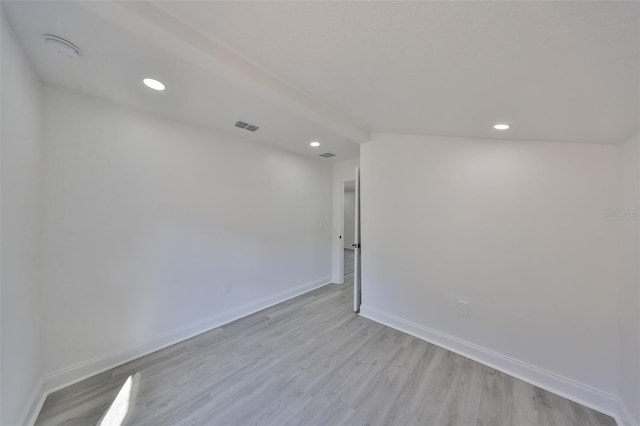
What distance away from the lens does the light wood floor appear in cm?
164

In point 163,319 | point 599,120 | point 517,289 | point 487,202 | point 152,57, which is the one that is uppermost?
point 152,57

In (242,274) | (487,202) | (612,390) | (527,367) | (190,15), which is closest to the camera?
(190,15)

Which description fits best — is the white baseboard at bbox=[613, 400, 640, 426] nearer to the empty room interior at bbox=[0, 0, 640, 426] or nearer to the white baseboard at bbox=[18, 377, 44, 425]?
the empty room interior at bbox=[0, 0, 640, 426]

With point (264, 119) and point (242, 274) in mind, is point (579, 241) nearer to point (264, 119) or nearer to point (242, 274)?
point (264, 119)

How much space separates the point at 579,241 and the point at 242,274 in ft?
11.3

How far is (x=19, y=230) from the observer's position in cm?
141

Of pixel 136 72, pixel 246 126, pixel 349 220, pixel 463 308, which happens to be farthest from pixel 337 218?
pixel 349 220

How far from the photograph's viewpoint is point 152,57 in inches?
56.8

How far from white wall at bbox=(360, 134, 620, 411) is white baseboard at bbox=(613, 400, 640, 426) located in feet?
0.22

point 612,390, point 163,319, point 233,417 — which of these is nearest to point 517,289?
point 612,390

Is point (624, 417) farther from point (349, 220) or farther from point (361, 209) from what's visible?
point (349, 220)

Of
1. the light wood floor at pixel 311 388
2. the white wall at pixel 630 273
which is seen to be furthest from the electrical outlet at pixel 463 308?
the white wall at pixel 630 273

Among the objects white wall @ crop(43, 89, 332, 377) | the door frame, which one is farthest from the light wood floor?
the door frame

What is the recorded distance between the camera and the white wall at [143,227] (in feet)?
6.20
